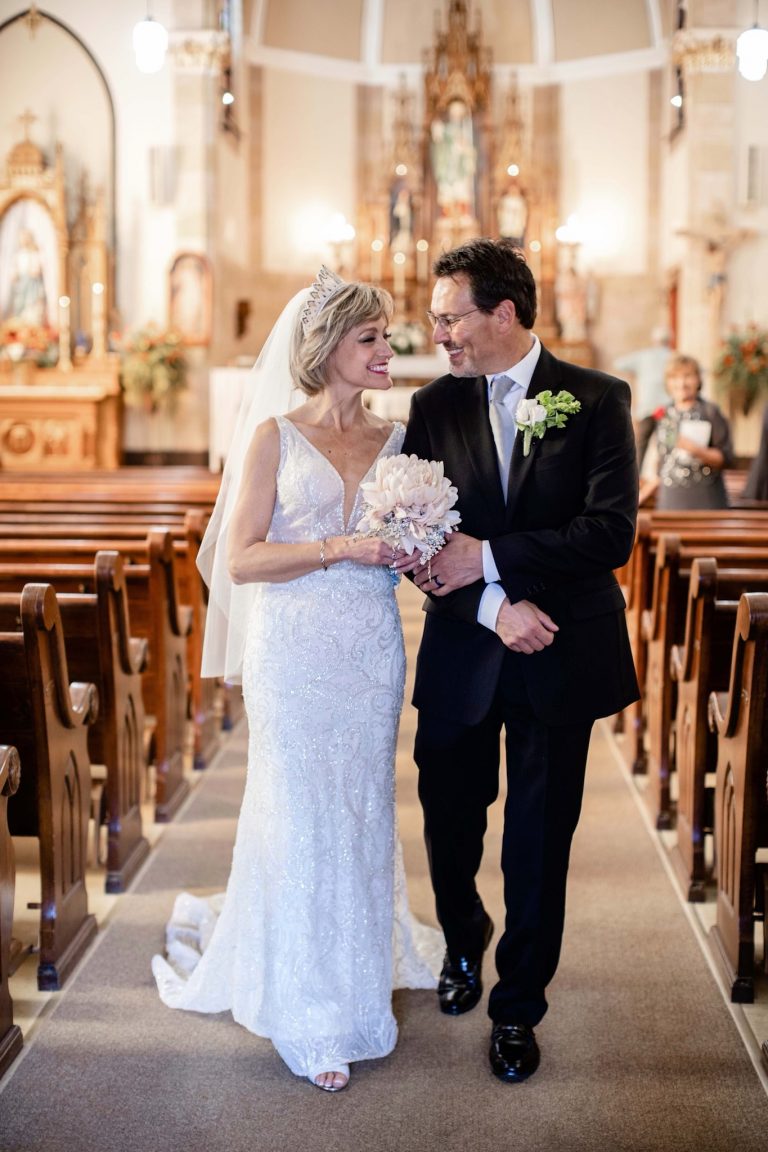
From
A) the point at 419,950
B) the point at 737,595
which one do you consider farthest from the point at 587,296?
the point at 419,950

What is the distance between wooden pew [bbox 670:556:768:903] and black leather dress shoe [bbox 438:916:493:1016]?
990 mm

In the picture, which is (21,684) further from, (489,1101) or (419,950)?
(489,1101)

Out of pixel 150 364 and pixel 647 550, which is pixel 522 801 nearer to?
pixel 647 550

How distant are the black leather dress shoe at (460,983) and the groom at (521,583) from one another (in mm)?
271

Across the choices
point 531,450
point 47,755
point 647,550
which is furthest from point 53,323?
point 531,450

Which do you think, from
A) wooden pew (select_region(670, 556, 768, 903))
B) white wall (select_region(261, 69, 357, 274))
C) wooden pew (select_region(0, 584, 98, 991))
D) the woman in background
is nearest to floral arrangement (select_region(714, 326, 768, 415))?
white wall (select_region(261, 69, 357, 274))

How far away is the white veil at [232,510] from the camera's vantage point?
11.0ft

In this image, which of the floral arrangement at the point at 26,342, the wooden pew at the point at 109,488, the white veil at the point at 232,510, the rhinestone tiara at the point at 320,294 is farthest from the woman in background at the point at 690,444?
the floral arrangement at the point at 26,342

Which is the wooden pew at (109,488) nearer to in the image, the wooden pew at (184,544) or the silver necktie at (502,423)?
the wooden pew at (184,544)

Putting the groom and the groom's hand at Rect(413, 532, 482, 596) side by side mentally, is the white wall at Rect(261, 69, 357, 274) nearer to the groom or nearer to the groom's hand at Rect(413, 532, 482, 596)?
the groom

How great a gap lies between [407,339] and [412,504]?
12.8 m

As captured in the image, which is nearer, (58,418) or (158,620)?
(158,620)

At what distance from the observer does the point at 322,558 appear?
2918 mm

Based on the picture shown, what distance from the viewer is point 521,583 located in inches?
111
